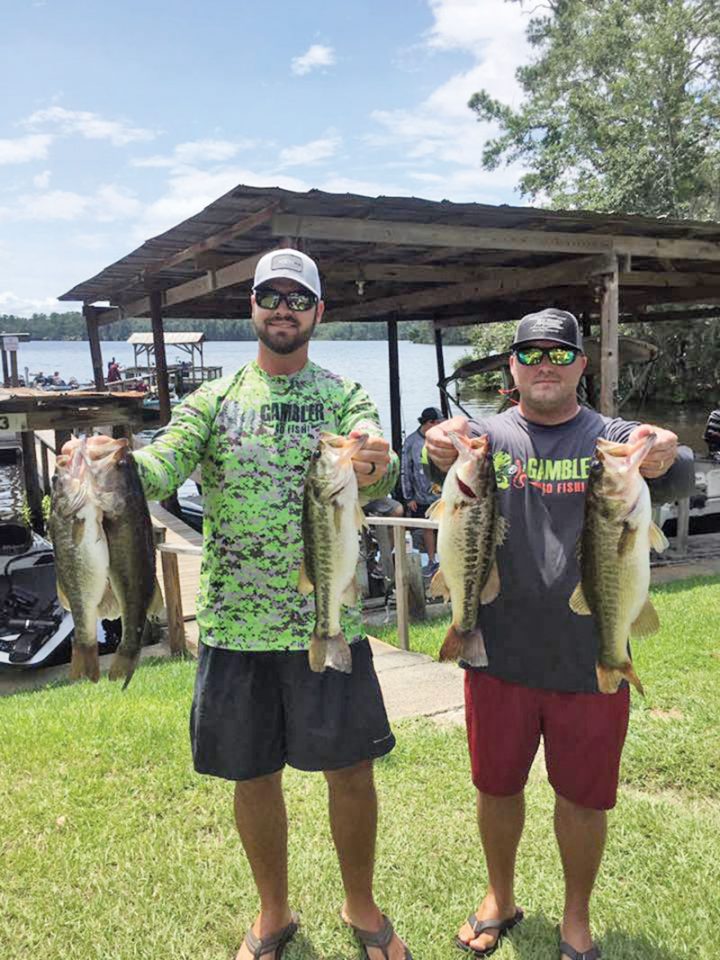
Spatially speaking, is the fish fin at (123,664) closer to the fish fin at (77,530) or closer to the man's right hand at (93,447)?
the fish fin at (77,530)

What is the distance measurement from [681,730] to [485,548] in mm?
2746

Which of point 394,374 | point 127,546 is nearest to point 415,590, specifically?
point 127,546

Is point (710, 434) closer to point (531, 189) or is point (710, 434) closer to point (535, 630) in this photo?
point (535, 630)

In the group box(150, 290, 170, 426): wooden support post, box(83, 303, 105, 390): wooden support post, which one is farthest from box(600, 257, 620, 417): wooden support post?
box(83, 303, 105, 390): wooden support post

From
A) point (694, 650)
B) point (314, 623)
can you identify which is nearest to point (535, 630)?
point (314, 623)

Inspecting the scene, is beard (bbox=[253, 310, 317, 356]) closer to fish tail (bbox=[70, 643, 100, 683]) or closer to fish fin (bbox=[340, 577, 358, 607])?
fish fin (bbox=[340, 577, 358, 607])

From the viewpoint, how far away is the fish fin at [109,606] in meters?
2.40

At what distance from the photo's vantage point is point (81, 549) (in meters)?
2.30

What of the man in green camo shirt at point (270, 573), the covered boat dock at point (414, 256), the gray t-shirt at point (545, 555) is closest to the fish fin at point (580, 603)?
the gray t-shirt at point (545, 555)

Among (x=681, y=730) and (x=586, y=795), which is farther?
(x=681, y=730)

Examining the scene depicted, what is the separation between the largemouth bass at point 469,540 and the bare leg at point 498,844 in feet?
2.14

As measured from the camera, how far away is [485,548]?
2.52 metres

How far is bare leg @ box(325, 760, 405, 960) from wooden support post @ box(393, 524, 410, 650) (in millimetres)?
3640

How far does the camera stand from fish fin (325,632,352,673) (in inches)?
95.6
